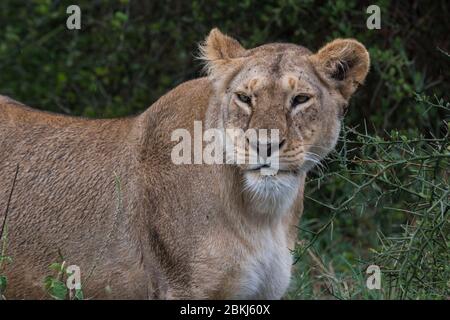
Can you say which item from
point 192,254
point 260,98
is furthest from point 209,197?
point 260,98

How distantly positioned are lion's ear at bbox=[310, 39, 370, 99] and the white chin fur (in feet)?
1.66

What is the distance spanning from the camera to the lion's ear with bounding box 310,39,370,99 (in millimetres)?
4992

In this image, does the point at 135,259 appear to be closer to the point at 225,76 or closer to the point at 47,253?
the point at 47,253

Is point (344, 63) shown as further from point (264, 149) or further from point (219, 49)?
point (264, 149)

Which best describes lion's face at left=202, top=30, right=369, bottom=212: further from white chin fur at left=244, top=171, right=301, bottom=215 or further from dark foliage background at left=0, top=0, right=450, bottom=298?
dark foliage background at left=0, top=0, right=450, bottom=298

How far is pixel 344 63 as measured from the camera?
16.5 ft

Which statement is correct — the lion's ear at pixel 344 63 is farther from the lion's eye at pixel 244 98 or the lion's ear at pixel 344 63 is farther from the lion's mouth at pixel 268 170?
the lion's mouth at pixel 268 170

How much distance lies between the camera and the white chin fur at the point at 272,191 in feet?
Result: 15.4

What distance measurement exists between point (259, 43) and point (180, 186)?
9.50ft

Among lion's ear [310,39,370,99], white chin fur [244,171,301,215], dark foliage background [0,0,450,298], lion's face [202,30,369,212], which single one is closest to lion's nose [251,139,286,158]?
lion's face [202,30,369,212]

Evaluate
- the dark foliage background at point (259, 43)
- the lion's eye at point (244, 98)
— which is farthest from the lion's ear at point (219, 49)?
the dark foliage background at point (259, 43)

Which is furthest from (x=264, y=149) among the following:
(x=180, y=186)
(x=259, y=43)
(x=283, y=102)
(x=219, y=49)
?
(x=259, y=43)
